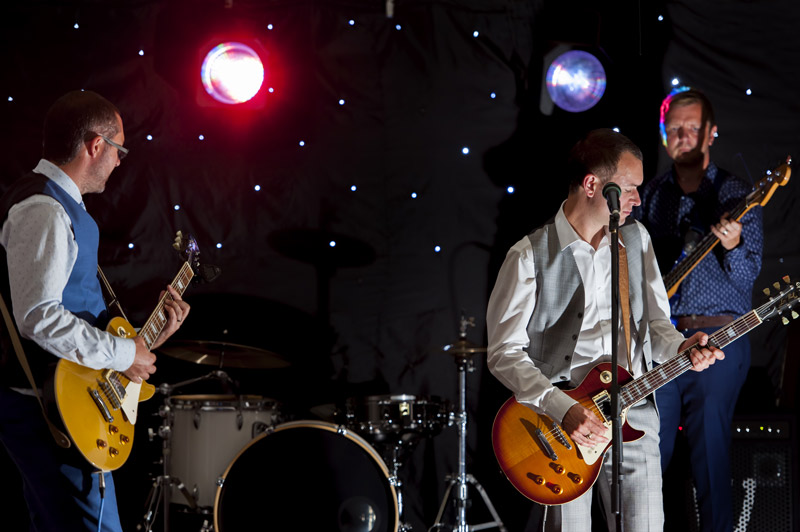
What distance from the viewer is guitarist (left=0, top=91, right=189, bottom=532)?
296cm

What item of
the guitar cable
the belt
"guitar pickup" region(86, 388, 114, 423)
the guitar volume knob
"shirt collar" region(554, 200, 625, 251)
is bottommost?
the guitar cable

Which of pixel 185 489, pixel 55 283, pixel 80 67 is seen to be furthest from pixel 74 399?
pixel 80 67

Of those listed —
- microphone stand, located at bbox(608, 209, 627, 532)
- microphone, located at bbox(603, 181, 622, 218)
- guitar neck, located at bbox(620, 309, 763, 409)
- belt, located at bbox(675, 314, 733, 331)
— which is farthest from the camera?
belt, located at bbox(675, 314, 733, 331)

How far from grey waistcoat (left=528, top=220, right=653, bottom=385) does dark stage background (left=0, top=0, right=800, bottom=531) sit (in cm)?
212

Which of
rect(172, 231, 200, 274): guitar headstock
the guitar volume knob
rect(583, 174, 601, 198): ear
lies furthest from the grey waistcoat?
rect(172, 231, 200, 274): guitar headstock

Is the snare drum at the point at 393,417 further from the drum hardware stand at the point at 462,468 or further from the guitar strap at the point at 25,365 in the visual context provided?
the guitar strap at the point at 25,365

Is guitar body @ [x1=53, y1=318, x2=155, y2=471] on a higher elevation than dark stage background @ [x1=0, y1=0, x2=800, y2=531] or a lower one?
lower

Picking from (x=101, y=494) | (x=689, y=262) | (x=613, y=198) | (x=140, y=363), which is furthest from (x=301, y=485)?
(x=613, y=198)

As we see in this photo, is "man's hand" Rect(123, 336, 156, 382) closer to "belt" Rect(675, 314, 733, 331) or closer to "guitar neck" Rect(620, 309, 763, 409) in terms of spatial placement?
"guitar neck" Rect(620, 309, 763, 409)

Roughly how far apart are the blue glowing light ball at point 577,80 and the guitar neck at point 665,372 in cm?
234

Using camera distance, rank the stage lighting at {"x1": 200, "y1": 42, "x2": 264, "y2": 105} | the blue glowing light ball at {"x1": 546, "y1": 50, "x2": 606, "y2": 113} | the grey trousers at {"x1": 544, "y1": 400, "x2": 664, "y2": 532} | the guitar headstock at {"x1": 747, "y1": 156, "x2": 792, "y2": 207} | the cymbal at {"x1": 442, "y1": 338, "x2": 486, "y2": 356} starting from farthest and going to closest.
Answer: the stage lighting at {"x1": 200, "y1": 42, "x2": 264, "y2": 105}, the blue glowing light ball at {"x1": 546, "y1": 50, "x2": 606, "y2": 113}, the cymbal at {"x1": 442, "y1": 338, "x2": 486, "y2": 356}, the guitar headstock at {"x1": 747, "y1": 156, "x2": 792, "y2": 207}, the grey trousers at {"x1": 544, "y1": 400, "x2": 664, "y2": 532}

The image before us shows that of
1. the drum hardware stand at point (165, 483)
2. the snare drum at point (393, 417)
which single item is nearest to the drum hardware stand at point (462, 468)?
the snare drum at point (393, 417)

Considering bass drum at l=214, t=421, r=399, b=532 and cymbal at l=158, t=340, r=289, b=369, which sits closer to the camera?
bass drum at l=214, t=421, r=399, b=532

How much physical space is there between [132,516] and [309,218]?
2.27m
